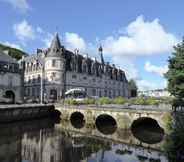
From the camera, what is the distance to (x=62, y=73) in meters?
58.8

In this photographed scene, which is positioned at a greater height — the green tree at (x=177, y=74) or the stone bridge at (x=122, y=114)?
the green tree at (x=177, y=74)

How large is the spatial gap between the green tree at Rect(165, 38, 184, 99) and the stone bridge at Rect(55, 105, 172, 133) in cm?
254

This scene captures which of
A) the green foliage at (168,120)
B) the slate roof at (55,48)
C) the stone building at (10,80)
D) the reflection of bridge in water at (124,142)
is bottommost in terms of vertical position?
the reflection of bridge in water at (124,142)

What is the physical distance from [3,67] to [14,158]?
32.1 metres

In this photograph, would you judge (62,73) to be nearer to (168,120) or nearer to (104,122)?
(104,122)

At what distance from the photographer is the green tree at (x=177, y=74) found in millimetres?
25750

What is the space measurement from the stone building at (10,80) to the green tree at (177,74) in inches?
1172

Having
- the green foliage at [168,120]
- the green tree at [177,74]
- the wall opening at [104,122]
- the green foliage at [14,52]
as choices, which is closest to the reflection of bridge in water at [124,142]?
the wall opening at [104,122]

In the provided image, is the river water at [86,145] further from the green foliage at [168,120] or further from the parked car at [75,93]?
the parked car at [75,93]

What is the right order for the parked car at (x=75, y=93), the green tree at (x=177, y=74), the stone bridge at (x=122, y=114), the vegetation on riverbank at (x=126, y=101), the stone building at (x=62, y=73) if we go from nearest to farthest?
the green tree at (x=177, y=74)
the stone bridge at (x=122, y=114)
the vegetation on riverbank at (x=126, y=101)
the parked car at (x=75, y=93)
the stone building at (x=62, y=73)

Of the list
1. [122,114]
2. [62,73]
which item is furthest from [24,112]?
[62,73]

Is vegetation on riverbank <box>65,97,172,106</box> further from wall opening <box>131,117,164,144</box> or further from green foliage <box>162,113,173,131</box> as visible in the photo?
green foliage <box>162,113,173,131</box>

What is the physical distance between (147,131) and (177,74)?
858 cm

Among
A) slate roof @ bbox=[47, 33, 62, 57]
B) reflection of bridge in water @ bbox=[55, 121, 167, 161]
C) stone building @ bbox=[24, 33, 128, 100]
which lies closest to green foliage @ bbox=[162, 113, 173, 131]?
reflection of bridge in water @ bbox=[55, 121, 167, 161]
